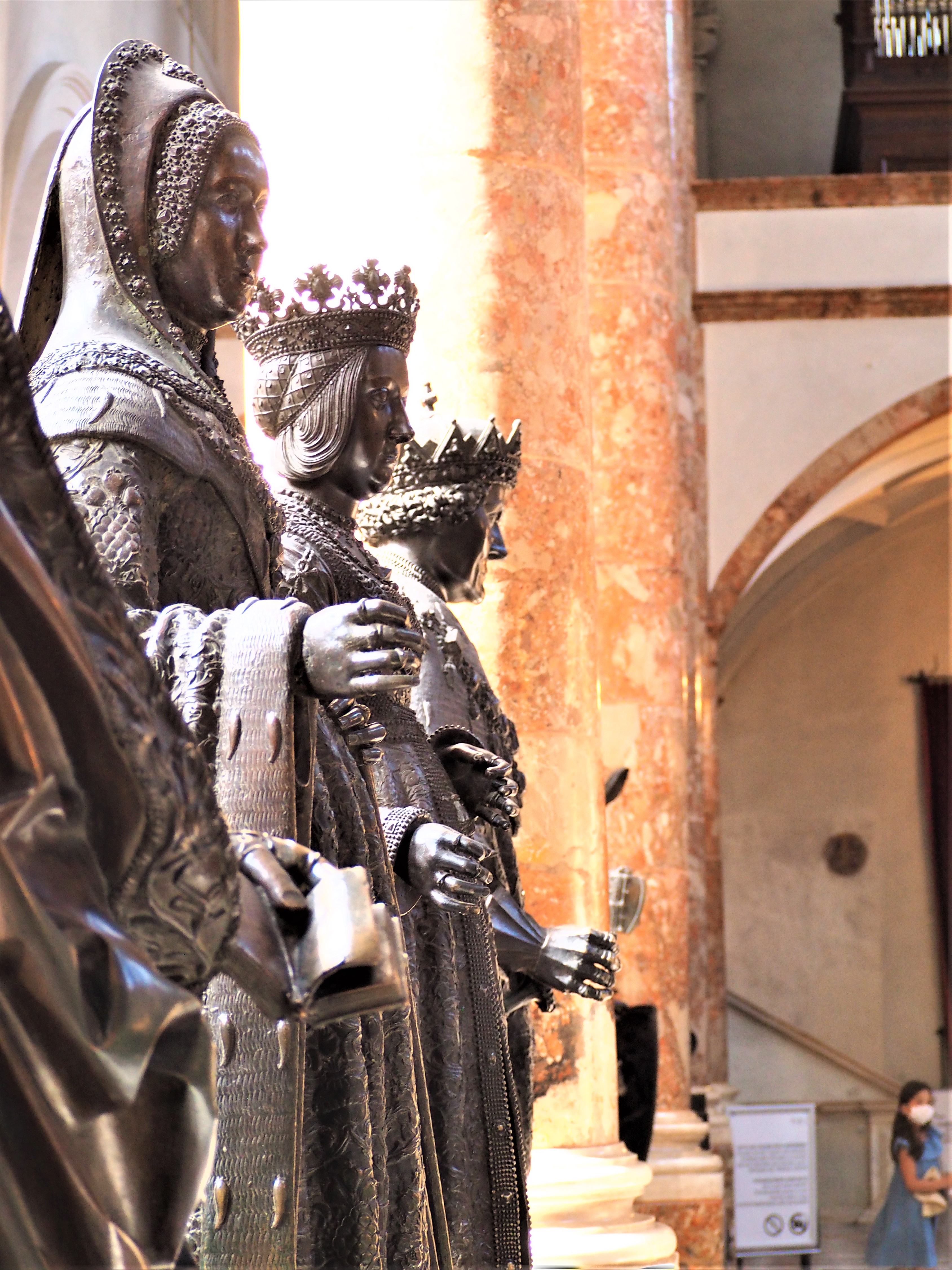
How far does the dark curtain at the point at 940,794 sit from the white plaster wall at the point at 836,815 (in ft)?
0.30

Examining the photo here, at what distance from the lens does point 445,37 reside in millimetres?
4383

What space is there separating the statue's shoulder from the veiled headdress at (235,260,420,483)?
0.74 meters

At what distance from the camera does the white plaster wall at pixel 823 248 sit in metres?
12.7

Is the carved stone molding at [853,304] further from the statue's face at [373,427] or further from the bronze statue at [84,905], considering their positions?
the bronze statue at [84,905]

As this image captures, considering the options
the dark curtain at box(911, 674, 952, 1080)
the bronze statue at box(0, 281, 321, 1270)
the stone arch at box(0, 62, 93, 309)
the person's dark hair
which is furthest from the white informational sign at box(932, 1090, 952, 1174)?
the bronze statue at box(0, 281, 321, 1270)

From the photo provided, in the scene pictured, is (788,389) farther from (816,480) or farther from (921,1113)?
(921,1113)

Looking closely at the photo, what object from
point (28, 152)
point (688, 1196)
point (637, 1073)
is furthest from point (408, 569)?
point (28, 152)

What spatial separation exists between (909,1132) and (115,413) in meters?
10.5

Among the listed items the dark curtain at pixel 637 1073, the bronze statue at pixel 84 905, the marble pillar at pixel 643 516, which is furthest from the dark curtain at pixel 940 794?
the bronze statue at pixel 84 905

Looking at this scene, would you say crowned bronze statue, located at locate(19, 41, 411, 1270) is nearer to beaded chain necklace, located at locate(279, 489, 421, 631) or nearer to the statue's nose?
beaded chain necklace, located at locate(279, 489, 421, 631)

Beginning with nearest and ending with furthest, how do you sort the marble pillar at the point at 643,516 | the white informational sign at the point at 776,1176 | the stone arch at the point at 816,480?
1. the marble pillar at the point at 643,516
2. the white informational sign at the point at 776,1176
3. the stone arch at the point at 816,480

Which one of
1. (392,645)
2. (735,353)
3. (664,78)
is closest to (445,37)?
(392,645)

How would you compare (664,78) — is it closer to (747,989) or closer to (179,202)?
(179,202)

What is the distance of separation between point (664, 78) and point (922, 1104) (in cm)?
602
